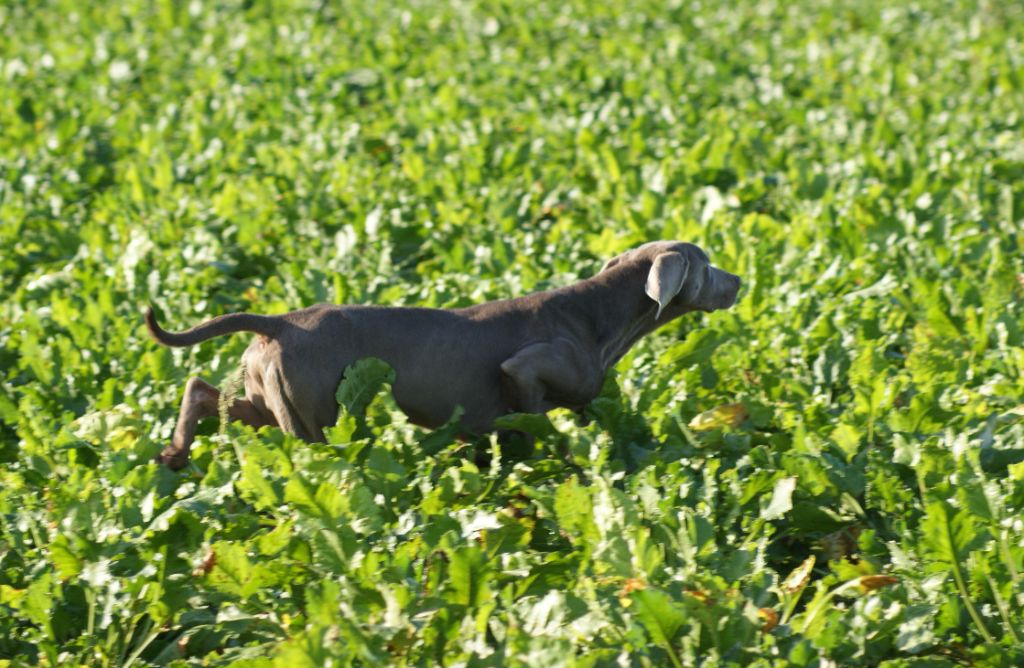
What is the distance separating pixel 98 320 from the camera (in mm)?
6195

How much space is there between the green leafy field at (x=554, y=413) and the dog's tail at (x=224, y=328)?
1.13ft

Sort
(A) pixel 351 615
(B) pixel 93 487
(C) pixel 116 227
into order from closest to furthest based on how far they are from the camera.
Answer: (A) pixel 351 615
(B) pixel 93 487
(C) pixel 116 227

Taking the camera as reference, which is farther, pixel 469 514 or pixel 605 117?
pixel 605 117

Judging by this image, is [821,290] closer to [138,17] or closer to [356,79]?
[356,79]

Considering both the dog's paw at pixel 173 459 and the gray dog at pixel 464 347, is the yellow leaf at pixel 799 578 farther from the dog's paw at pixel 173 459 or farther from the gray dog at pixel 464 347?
the dog's paw at pixel 173 459

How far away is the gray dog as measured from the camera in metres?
4.51

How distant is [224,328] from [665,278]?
1509 mm

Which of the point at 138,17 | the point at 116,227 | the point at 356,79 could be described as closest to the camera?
the point at 116,227

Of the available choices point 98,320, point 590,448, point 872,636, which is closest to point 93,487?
point 590,448

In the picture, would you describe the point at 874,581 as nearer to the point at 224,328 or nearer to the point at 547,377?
the point at 547,377

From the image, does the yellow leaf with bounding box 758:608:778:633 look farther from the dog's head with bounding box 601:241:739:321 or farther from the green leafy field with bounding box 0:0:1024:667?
the dog's head with bounding box 601:241:739:321

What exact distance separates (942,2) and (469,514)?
12671 millimetres

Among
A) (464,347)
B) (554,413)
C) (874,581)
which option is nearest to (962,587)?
(874,581)

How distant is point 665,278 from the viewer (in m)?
4.83
